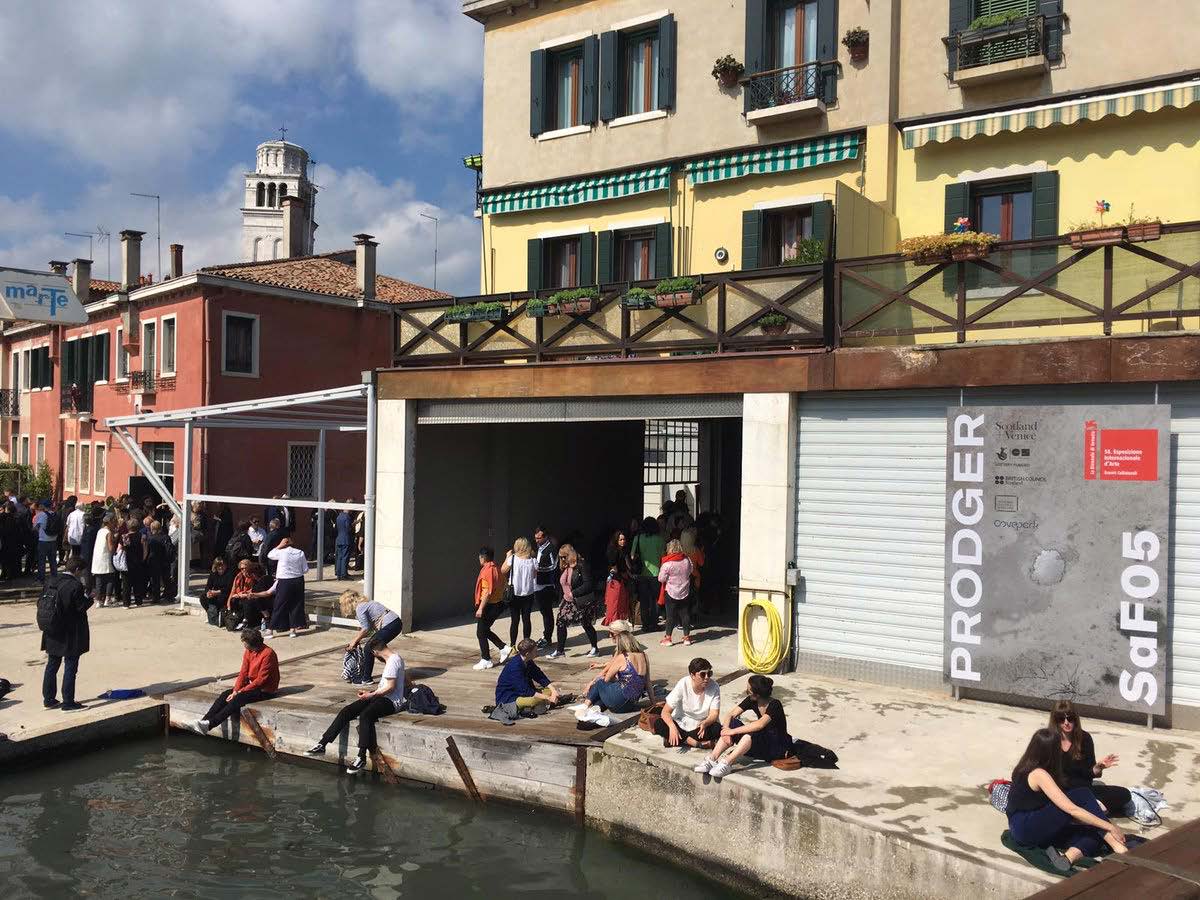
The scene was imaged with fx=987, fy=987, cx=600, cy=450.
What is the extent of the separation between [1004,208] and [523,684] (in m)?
8.46

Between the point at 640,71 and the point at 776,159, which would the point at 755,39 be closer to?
the point at 776,159

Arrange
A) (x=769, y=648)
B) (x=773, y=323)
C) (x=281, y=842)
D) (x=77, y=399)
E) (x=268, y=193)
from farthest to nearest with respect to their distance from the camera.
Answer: (x=268, y=193) < (x=77, y=399) < (x=773, y=323) < (x=769, y=648) < (x=281, y=842)

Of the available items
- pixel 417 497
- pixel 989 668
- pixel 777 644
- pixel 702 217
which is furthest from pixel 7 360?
pixel 989 668

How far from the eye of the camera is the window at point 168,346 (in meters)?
25.0

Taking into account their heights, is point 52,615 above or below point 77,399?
below

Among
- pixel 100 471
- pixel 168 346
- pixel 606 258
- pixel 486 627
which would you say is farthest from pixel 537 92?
pixel 100 471

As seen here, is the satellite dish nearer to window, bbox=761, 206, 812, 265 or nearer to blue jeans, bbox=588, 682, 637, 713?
window, bbox=761, 206, 812, 265

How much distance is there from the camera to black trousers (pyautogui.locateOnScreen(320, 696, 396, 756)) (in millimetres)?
9984

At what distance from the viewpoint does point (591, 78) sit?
613 inches

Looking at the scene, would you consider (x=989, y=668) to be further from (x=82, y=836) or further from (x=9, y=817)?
(x=9, y=817)

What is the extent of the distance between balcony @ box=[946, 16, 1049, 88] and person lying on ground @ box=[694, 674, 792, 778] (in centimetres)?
844

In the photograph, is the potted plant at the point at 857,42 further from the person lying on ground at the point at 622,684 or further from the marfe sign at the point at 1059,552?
the person lying on ground at the point at 622,684

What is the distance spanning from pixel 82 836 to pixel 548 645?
600 cm

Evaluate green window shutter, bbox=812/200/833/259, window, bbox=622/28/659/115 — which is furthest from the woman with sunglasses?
window, bbox=622/28/659/115
